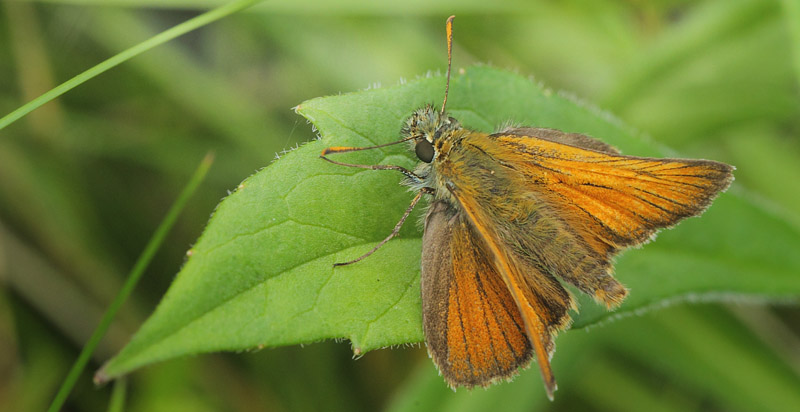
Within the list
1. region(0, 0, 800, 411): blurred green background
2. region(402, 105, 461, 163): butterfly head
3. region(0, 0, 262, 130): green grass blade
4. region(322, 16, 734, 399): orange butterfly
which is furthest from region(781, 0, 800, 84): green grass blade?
region(0, 0, 262, 130): green grass blade

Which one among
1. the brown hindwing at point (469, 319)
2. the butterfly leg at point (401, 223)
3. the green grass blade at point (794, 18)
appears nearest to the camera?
the brown hindwing at point (469, 319)

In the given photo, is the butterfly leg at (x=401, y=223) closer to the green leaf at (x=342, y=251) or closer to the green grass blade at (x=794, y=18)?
the green leaf at (x=342, y=251)

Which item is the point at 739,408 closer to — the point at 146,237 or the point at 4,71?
the point at 146,237

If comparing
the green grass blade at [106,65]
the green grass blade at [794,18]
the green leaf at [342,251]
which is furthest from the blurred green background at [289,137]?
the green grass blade at [106,65]

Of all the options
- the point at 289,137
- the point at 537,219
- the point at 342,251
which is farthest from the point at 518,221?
the point at 289,137

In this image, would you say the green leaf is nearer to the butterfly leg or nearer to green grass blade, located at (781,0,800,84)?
the butterfly leg

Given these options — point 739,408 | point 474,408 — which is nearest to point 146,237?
point 474,408
